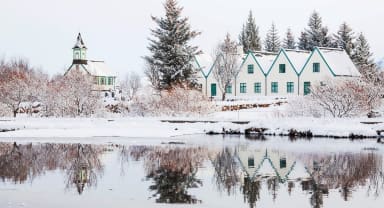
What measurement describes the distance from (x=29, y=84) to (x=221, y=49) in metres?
24.2

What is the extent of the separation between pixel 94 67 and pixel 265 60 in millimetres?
37968

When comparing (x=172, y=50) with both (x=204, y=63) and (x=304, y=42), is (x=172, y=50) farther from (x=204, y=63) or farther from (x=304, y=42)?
(x=304, y=42)

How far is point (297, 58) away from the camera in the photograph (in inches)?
2537

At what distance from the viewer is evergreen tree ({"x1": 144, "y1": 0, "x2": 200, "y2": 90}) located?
53750mm

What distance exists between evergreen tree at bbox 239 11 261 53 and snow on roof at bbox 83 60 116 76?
22497 mm

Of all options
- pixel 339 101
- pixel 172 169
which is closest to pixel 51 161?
pixel 172 169

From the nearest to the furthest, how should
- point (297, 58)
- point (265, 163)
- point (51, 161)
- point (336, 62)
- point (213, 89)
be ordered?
point (265, 163) < point (51, 161) < point (336, 62) < point (297, 58) < point (213, 89)

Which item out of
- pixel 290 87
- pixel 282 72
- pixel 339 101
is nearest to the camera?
pixel 339 101

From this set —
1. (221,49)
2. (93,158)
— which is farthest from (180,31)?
(93,158)

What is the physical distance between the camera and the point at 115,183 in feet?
58.2

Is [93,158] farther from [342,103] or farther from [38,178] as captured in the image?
[342,103]

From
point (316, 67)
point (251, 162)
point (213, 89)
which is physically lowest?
point (251, 162)

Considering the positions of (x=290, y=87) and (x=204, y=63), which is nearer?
(x=290, y=87)

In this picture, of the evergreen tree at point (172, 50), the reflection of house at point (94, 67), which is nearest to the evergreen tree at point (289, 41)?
the reflection of house at point (94, 67)
